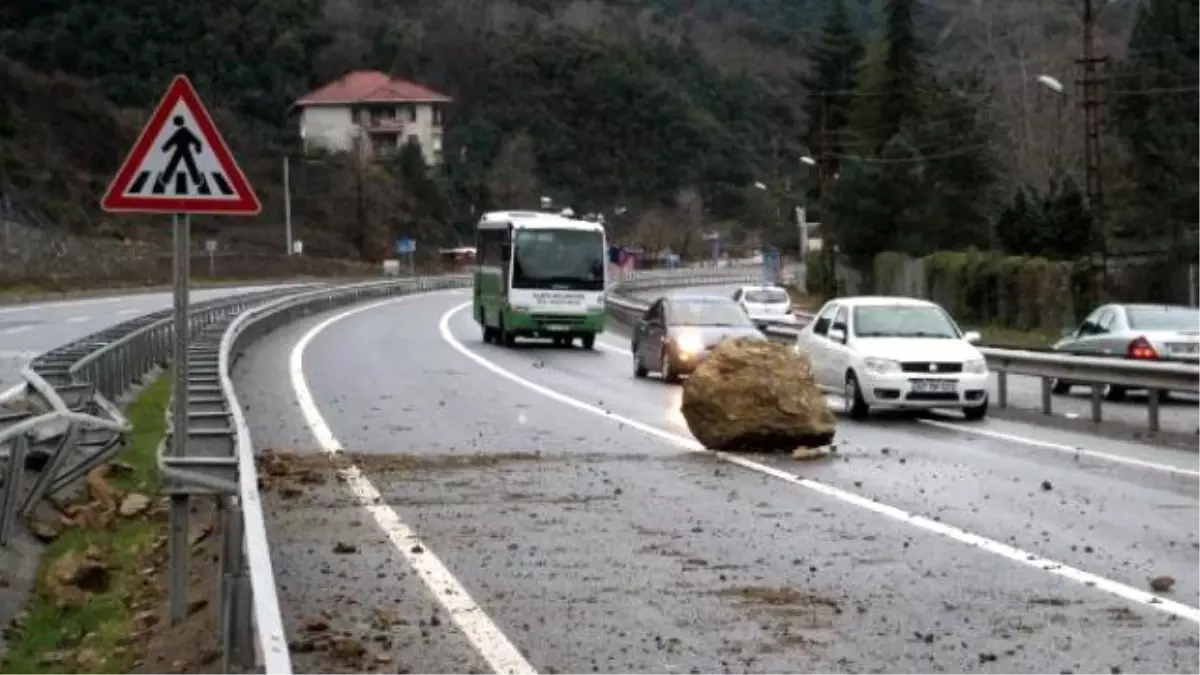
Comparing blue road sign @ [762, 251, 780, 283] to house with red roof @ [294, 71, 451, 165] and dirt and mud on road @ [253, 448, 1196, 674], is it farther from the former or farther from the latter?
dirt and mud on road @ [253, 448, 1196, 674]

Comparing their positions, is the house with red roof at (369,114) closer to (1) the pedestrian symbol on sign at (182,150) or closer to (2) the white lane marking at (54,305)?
(2) the white lane marking at (54,305)

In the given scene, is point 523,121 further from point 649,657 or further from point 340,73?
point 649,657

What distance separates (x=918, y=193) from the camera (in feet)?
255

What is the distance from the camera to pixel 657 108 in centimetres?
14538

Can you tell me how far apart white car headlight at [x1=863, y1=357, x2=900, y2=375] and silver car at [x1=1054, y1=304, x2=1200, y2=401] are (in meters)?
4.35

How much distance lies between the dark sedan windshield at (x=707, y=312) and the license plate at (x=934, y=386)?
9.65 meters

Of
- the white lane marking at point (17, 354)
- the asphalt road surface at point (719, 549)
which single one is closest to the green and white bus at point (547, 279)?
the white lane marking at point (17, 354)

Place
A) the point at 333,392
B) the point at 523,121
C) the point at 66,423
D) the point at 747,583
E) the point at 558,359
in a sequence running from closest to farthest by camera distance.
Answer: the point at 747,583 → the point at 66,423 → the point at 333,392 → the point at 558,359 → the point at 523,121

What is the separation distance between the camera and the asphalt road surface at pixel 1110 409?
2398cm

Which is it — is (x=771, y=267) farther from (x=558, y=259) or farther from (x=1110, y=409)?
(x=1110, y=409)

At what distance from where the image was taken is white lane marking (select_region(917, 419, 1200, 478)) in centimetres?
1811

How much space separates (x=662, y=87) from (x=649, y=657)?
454 ft

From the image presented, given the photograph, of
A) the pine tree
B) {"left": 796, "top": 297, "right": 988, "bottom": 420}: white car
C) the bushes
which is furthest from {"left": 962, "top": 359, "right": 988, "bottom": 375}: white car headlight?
the pine tree

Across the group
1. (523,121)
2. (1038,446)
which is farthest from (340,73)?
(1038,446)
